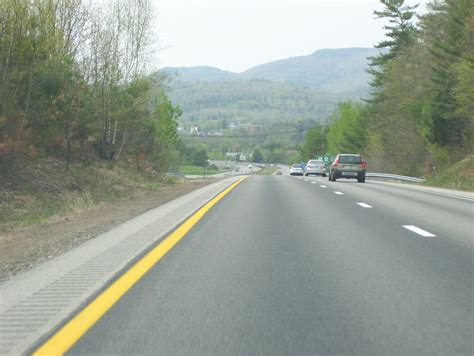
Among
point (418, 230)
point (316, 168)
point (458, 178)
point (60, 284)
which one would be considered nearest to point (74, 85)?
point (418, 230)

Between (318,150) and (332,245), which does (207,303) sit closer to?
(332,245)

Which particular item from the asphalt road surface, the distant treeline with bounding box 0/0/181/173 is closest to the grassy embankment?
the distant treeline with bounding box 0/0/181/173

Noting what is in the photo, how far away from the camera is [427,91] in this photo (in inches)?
2108

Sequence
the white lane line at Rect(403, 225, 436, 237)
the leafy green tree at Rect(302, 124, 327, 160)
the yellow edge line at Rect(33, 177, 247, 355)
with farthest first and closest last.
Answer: the leafy green tree at Rect(302, 124, 327, 160) < the white lane line at Rect(403, 225, 436, 237) < the yellow edge line at Rect(33, 177, 247, 355)

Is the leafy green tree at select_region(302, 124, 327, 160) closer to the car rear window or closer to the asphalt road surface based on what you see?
the car rear window

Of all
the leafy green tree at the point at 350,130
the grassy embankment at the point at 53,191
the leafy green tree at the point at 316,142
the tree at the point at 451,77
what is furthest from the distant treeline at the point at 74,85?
the leafy green tree at the point at 316,142

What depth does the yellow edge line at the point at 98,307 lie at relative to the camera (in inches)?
192

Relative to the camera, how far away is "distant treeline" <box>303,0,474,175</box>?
4694 cm

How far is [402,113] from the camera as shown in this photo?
205 ft

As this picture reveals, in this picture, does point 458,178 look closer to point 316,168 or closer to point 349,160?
point 349,160

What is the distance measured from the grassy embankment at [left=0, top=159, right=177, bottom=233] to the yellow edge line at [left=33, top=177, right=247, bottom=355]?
25.7 ft

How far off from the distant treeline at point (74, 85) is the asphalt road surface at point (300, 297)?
9.57m

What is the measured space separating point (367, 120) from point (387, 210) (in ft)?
286

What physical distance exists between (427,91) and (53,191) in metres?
38.3
